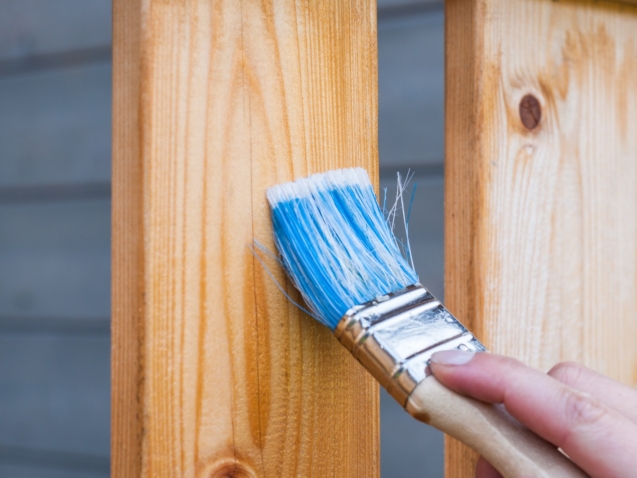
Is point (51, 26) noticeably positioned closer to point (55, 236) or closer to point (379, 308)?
point (55, 236)

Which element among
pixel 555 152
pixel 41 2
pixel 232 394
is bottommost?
pixel 232 394

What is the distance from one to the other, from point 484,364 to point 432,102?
1146 millimetres

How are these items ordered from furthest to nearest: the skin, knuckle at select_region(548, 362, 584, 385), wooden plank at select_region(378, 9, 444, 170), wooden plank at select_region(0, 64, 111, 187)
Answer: wooden plank at select_region(0, 64, 111, 187) < wooden plank at select_region(378, 9, 444, 170) < knuckle at select_region(548, 362, 584, 385) < the skin

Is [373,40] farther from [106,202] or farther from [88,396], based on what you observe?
[88,396]

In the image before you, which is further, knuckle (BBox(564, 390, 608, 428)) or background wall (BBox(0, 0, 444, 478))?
background wall (BBox(0, 0, 444, 478))

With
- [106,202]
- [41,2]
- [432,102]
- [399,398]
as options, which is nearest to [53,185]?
[106,202]

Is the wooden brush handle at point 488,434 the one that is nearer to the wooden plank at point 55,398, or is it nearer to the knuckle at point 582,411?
the knuckle at point 582,411

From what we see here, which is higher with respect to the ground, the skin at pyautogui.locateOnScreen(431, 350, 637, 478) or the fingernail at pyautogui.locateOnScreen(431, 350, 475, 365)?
the fingernail at pyautogui.locateOnScreen(431, 350, 475, 365)

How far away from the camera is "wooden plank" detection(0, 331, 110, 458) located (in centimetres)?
188

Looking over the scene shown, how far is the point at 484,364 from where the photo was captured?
0.48m

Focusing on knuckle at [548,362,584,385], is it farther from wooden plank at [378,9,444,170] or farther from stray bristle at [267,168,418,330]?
wooden plank at [378,9,444,170]

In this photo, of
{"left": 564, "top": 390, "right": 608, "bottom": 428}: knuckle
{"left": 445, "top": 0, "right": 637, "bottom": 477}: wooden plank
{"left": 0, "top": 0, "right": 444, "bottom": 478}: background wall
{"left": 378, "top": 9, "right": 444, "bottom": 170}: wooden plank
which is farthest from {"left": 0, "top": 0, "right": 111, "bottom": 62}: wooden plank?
{"left": 564, "top": 390, "right": 608, "bottom": 428}: knuckle

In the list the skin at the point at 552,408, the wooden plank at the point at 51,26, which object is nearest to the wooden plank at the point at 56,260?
the wooden plank at the point at 51,26

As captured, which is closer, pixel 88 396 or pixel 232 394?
pixel 232 394
